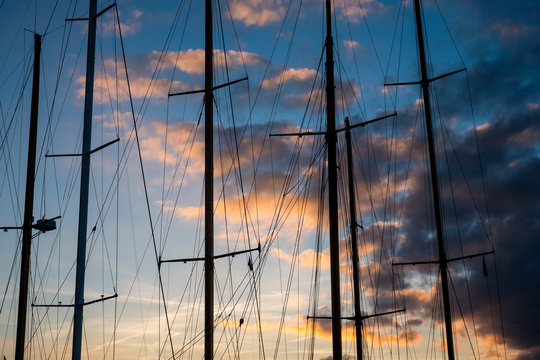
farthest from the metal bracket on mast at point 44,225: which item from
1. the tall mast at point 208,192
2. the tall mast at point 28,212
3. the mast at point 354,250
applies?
the mast at point 354,250

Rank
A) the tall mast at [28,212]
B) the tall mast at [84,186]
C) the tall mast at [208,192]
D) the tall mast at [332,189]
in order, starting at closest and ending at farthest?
the tall mast at [332,189] → the tall mast at [84,186] → the tall mast at [208,192] → the tall mast at [28,212]

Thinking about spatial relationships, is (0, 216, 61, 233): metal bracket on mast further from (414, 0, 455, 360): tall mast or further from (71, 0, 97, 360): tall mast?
(414, 0, 455, 360): tall mast

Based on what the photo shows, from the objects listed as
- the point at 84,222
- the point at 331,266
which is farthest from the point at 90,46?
the point at 331,266

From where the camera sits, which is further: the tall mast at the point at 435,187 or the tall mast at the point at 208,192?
the tall mast at the point at 435,187

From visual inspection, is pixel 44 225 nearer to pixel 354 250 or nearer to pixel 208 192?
pixel 208 192

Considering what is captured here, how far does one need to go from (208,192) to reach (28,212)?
8942 millimetres

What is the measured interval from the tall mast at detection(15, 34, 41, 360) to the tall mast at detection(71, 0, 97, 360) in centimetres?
385

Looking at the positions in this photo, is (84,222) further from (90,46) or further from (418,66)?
(418,66)

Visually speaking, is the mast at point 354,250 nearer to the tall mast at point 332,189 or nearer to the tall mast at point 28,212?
the tall mast at point 332,189

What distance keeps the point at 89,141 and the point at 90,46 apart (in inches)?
193

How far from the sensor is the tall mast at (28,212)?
1252 inches

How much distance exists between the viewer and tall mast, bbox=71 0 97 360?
29.3 m

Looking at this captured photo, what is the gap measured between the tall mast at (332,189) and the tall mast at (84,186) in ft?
34.9

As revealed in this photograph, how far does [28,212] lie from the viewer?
3375 centimetres
